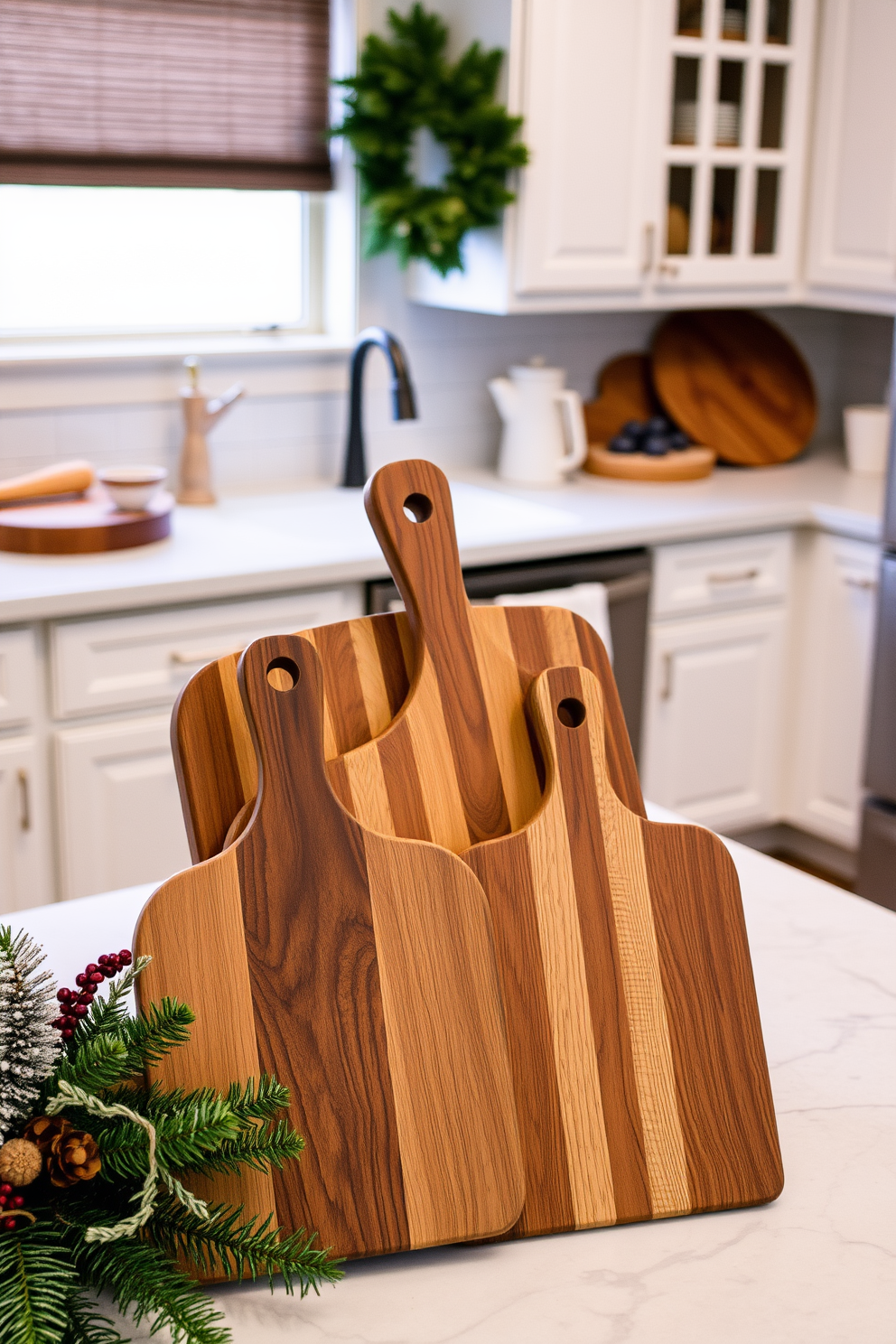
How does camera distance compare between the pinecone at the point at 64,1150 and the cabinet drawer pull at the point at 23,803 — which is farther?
the cabinet drawer pull at the point at 23,803

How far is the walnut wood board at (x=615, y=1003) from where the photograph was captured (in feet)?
2.52

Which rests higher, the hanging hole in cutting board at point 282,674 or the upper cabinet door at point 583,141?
the upper cabinet door at point 583,141

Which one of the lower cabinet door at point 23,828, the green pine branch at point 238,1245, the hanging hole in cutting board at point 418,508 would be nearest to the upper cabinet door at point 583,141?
the lower cabinet door at point 23,828

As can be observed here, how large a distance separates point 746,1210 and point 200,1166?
31 centimetres

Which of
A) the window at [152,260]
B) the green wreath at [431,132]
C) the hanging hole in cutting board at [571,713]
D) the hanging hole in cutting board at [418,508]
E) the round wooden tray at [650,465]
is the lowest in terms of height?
the round wooden tray at [650,465]

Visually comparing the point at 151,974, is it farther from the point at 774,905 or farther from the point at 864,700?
the point at 864,700

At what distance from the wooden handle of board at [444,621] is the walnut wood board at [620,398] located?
2.71m

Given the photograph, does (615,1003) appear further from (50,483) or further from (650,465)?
(650,465)

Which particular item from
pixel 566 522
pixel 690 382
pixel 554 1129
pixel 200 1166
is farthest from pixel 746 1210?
pixel 690 382

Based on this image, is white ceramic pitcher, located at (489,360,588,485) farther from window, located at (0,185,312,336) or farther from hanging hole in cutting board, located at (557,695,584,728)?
hanging hole in cutting board, located at (557,695,584,728)

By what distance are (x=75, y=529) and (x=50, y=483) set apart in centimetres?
21

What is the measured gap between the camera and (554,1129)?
77 cm

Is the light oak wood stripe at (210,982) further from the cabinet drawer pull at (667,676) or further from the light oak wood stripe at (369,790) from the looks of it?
the cabinet drawer pull at (667,676)

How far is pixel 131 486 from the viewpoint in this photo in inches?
96.2
